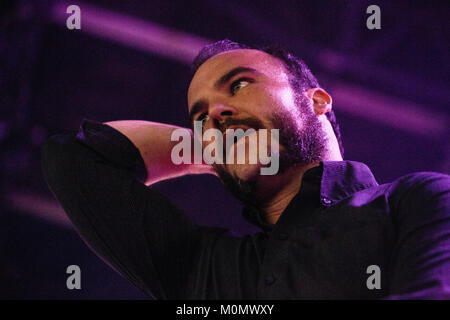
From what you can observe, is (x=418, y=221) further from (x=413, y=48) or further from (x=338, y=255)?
(x=413, y=48)

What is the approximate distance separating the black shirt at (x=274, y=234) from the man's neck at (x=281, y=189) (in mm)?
88

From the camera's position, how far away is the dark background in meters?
2.22

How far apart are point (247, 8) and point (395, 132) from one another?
1.08 m

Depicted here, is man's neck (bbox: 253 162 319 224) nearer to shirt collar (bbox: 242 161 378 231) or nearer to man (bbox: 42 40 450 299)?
man (bbox: 42 40 450 299)

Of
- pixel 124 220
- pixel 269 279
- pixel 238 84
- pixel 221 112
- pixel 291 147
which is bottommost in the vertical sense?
pixel 269 279

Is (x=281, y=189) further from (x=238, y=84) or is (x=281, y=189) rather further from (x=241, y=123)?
(x=238, y=84)

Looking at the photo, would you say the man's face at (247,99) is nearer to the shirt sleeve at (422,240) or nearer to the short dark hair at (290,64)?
the short dark hair at (290,64)

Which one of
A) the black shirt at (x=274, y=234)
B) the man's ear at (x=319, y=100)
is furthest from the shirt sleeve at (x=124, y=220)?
the man's ear at (x=319, y=100)

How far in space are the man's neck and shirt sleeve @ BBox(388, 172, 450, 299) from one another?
392 mm

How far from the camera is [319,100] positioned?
1674mm

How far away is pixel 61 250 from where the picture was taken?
9.05 feet

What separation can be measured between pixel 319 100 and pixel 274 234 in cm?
77

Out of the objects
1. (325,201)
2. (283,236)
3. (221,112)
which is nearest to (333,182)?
(325,201)

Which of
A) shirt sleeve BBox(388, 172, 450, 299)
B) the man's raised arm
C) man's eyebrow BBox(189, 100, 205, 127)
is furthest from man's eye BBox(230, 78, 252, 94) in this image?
shirt sleeve BBox(388, 172, 450, 299)
